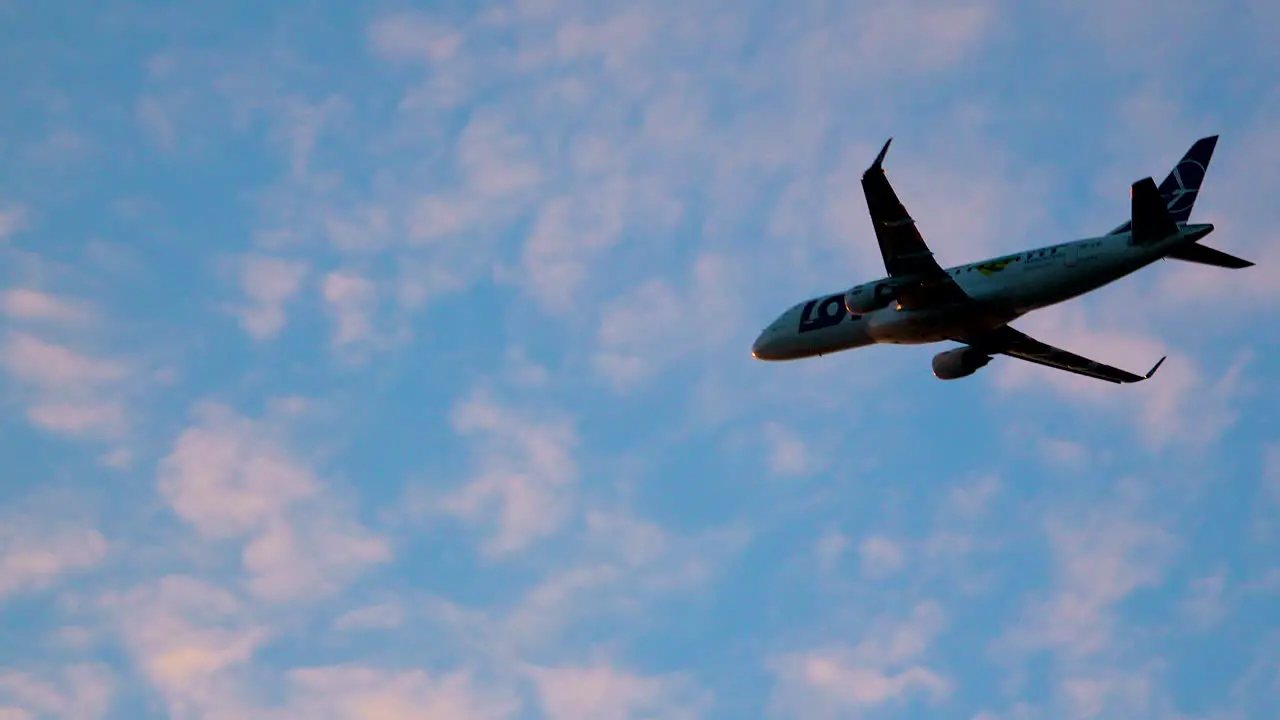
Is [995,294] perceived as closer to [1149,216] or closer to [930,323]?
[930,323]

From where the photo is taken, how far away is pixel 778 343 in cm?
6066

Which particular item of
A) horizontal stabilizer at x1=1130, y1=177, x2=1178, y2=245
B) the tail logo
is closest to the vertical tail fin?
the tail logo

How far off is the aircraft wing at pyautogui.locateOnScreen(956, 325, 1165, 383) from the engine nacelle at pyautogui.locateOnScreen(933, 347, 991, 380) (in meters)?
0.34

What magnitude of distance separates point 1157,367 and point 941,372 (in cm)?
762

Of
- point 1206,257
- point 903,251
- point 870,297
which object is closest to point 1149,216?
point 1206,257

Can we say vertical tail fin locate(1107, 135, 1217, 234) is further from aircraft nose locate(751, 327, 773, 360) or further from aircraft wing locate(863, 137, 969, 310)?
aircraft nose locate(751, 327, 773, 360)

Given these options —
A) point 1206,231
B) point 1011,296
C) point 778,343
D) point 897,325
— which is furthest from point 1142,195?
point 778,343

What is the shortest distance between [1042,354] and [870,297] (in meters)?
10.3

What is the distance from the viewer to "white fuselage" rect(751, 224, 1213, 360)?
167 feet

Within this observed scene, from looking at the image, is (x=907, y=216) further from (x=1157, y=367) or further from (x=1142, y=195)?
(x=1157, y=367)

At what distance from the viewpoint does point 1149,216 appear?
49.8 meters

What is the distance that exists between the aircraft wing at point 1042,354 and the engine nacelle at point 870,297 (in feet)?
18.7

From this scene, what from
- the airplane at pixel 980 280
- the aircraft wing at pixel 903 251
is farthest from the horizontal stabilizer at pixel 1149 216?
the aircraft wing at pixel 903 251

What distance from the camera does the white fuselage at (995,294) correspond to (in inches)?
2009
